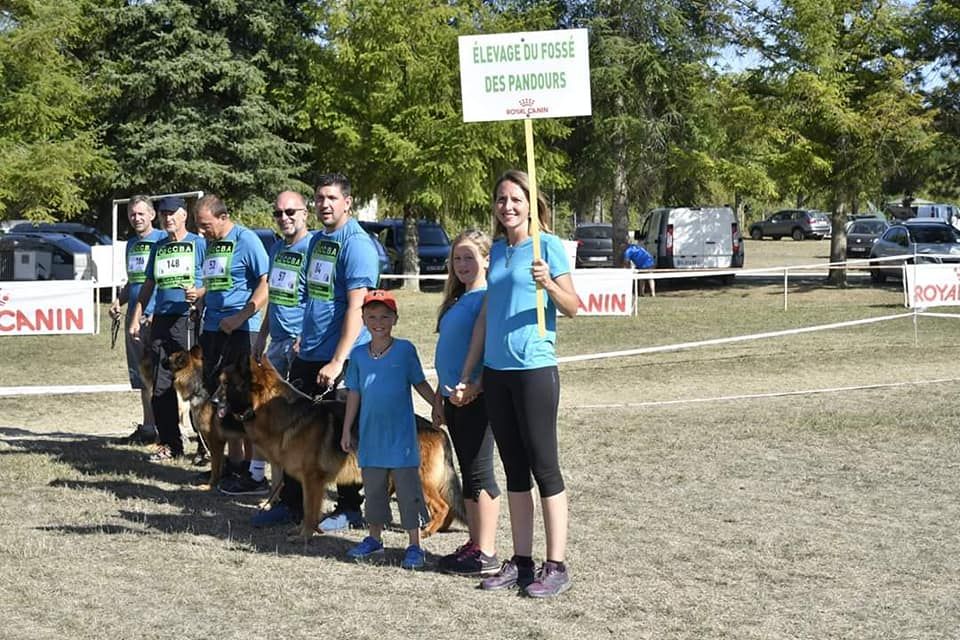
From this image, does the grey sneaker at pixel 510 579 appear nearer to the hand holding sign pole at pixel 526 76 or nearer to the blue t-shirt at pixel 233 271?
the hand holding sign pole at pixel 526 76

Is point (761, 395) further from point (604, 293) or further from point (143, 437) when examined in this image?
point (604, 293)

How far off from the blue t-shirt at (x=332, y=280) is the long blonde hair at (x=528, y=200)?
106cm

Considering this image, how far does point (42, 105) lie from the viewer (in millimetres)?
25266

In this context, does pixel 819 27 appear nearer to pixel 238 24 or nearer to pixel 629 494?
pixel 238 24

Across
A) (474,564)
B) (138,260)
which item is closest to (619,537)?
(474,564)

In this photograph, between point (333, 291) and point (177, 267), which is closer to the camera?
point (333, 291)

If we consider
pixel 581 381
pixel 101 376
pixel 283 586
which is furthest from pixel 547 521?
pixel 101 376

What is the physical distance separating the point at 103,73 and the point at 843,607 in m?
27.4

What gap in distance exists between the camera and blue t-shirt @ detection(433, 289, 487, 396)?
5.77m

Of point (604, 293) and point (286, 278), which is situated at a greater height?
point (286, 278)

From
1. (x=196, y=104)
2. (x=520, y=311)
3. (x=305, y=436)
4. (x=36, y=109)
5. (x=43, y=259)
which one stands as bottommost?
(x=305, y=436)

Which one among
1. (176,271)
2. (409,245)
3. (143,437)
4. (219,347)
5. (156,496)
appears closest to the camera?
(156,496)

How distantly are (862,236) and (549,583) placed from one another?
44.4 m

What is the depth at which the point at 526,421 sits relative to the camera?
17.5 ft
